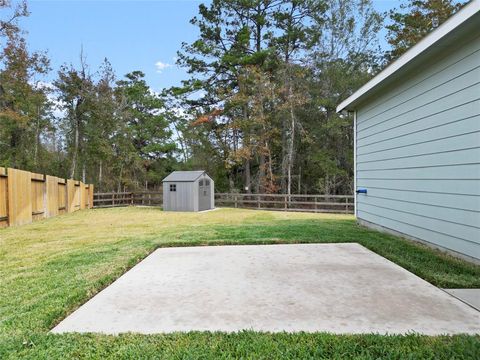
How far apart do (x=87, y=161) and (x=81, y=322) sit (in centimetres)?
1869

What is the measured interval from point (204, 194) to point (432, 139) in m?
9.38

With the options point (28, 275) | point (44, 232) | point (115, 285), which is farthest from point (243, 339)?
point (44, 232)

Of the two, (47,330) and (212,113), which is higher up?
(212,113)

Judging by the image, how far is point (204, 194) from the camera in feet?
42.2

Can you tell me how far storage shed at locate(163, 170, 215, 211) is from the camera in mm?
12273

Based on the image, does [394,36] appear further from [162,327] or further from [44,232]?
[162,327]

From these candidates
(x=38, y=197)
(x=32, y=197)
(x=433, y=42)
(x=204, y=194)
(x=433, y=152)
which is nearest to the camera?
(x=433, y=42)

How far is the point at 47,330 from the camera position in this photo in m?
2.12

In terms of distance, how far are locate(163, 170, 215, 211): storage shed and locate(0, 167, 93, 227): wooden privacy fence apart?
3.37 metres

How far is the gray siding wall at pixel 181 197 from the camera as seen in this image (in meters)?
12.3

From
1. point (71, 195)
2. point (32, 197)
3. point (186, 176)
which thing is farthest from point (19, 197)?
point (186, 176)

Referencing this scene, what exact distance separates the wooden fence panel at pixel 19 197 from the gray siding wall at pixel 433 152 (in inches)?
307

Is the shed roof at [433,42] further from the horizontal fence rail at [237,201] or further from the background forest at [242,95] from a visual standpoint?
the background forest at [242,95]

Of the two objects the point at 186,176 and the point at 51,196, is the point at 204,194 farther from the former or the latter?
the point at 51,196
